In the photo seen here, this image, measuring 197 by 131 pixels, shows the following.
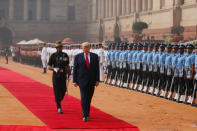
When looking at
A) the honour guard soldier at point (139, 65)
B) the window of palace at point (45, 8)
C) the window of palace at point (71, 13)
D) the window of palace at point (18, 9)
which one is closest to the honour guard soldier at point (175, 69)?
the honour guard soldier at point (139, 65)

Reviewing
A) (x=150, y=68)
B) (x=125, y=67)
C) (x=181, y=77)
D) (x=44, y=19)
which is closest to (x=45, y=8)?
(x=44, y=19)

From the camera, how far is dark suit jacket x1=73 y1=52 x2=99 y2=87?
588 inches

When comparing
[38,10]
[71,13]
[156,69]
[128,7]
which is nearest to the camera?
[156,69]

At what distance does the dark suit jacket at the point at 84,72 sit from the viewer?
1494 cm

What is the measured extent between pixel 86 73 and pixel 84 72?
6cm

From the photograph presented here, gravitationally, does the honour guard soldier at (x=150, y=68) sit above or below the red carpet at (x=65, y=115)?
above

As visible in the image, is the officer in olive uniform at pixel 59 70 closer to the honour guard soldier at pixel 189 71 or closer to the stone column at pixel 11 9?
the honour guard soldier at pixel 189 71

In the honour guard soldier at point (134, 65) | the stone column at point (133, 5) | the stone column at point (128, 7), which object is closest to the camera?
the honour guard soldier at point (134, 65)

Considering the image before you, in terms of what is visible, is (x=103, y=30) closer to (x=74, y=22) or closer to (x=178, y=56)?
(x=74, y=22)

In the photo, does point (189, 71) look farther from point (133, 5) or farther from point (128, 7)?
point (128, 7)

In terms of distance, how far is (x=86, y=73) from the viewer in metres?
15.0

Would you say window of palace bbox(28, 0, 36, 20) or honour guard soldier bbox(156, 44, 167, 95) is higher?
window of palace bbox(28, 0, 36, 20)

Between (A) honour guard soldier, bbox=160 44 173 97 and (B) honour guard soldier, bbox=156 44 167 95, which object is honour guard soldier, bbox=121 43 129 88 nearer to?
(B) honour guard soldier, bbox=156 44 167 95

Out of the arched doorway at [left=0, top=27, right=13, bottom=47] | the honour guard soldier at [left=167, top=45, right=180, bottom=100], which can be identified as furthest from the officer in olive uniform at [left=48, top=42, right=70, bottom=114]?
the arched doorway at [left=0, top=27, right=13, bottom=47]
